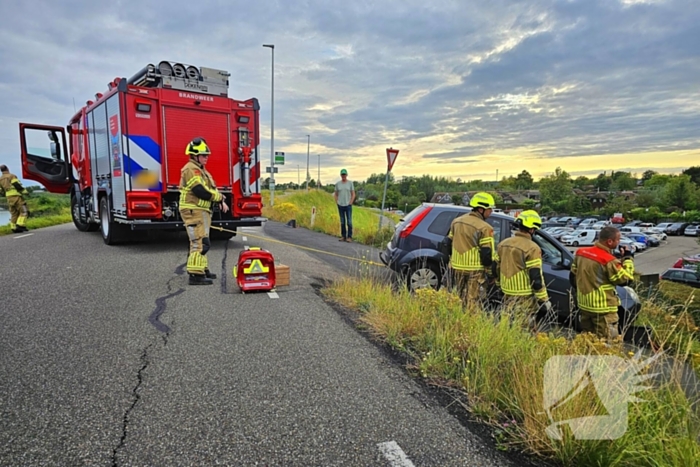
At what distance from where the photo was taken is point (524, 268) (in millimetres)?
4766

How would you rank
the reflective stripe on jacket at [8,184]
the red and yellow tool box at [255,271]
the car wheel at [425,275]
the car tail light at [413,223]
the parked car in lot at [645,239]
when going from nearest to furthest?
the red and yellow tool box at [255,271] → the car wheel at [425,275] → the car tail light at [413,223] → the reflective stripe on jacket at [8,184] → the parked car in lot at [645,239]

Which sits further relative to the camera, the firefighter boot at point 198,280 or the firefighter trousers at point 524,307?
the firefighter boot at point 198,280

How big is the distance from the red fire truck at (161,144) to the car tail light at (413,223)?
4032mm

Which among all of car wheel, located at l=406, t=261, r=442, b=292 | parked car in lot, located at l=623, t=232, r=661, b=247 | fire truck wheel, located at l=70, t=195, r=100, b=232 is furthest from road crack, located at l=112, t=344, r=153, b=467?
parked car in lot, located at l=623, t=232, r=661, b=247

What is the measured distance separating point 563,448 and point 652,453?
405mm

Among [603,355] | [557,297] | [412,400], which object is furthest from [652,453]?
[557,297]

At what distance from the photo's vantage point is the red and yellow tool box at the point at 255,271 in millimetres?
5617

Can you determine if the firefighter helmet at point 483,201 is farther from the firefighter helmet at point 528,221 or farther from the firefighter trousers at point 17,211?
the firefighter trousers at point 17,211

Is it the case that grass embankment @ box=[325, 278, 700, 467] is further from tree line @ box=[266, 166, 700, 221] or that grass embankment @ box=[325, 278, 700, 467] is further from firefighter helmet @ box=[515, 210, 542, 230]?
tree line @ box=[266, 166, 700, 221]

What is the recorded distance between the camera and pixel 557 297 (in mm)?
Answer: 5812

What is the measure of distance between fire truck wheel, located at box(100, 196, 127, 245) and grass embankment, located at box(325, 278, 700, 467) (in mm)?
7080

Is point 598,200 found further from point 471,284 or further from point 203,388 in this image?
point 203,388

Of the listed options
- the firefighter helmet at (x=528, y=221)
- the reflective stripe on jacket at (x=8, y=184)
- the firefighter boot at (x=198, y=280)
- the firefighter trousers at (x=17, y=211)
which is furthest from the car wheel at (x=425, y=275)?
the firefighter trousers at (x=17, y=211)

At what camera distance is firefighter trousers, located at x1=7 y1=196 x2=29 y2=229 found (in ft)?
39.3
